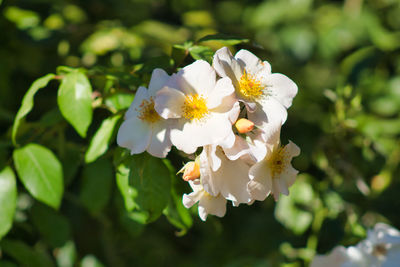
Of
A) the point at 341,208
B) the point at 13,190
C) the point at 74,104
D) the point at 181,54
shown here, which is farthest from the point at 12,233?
the point at 341,208

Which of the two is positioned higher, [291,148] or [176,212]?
[291,148]

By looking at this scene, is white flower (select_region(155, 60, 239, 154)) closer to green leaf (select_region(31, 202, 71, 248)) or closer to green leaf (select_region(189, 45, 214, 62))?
green leaf (select_region(189, 45, 214, 62))

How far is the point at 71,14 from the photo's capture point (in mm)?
2336

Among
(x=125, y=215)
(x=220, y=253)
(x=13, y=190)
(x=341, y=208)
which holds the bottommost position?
(x=220, y=253)

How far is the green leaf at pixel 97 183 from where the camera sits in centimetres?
129

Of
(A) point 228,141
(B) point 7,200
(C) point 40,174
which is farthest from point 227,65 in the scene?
(B) point 7,200

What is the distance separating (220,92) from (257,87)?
0.11 metres

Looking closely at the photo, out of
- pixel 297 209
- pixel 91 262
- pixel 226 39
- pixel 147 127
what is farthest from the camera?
pixel 91 262

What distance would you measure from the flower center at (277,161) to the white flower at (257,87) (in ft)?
0.28

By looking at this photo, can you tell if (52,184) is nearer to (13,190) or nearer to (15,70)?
(13,190)

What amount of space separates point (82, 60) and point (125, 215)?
1.08m

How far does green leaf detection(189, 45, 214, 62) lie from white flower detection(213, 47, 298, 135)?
2.7 inches

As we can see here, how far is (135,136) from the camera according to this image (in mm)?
969

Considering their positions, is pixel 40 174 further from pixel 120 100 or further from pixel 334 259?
pixel 334 259
